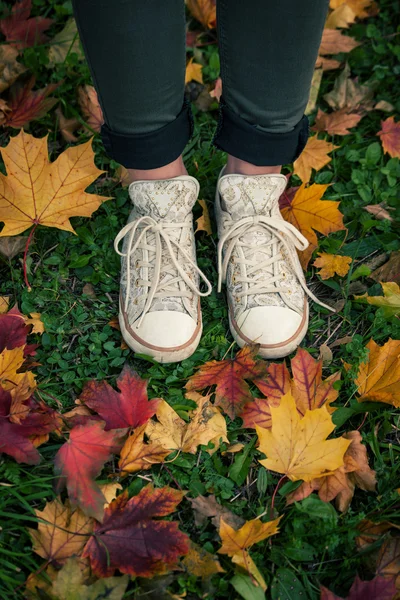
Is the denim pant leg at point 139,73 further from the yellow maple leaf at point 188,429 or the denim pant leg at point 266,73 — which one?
the yellow maple leaf at point 188,429

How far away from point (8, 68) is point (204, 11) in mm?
701

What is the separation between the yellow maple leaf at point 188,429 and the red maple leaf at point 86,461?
0.11m

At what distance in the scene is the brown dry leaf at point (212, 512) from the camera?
109 centimetres

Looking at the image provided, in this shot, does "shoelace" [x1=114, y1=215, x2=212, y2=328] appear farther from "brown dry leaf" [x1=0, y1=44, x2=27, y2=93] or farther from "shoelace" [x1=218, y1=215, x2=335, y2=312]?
"brown dry leaf" [x1=0, y1=44, x2=27, y2=93]

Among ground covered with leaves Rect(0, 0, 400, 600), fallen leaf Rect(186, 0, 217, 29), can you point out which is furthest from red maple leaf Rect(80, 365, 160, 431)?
fallen leaf Rect(186, 0, 217, 29)

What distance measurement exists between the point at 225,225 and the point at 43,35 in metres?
1.01

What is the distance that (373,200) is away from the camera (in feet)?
5.35

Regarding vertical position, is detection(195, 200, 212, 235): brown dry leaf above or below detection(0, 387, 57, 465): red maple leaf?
above

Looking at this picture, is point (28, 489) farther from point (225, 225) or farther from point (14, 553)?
point (225, 225)

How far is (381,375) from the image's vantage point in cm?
123

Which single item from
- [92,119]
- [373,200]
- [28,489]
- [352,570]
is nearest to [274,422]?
[352,570]

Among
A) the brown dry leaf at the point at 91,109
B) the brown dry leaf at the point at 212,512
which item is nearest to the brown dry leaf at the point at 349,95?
the brown dry leaf at the point at 91,109

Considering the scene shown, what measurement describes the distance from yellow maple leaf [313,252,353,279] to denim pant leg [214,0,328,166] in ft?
1.01

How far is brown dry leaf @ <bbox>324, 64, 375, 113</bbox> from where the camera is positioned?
1825 mm
